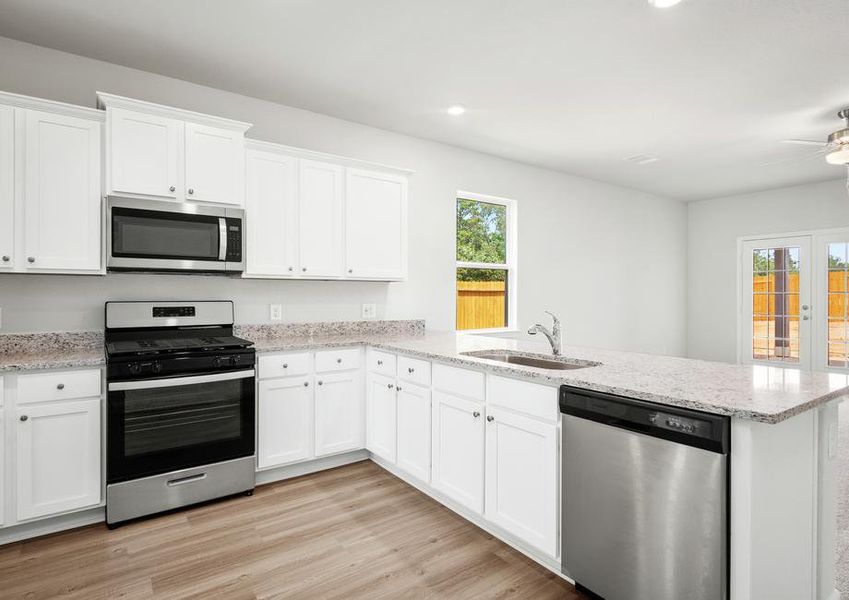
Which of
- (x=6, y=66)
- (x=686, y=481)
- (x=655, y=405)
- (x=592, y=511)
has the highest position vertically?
(x=6, y=66)

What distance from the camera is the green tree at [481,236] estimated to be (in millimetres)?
4805

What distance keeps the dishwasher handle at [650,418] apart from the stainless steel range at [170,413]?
1.94 m

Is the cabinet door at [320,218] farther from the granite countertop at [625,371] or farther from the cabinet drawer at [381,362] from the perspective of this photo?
the cabinet drawer at [381,362]

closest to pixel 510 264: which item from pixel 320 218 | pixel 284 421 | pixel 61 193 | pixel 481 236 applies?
pixel 481 236

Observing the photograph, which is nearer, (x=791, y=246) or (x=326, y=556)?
(x=326, y=556)

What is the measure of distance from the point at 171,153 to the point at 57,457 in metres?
1.75

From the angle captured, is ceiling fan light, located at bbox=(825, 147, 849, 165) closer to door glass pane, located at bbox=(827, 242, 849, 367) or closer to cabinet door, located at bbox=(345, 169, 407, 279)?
door glass pane, located at bbox=(827, 242, 849, 367)

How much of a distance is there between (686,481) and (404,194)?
2.94 meters

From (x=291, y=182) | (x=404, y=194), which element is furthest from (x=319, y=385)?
(x=404, y=194)

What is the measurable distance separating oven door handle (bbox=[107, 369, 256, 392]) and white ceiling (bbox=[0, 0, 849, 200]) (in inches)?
75.2

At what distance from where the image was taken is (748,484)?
1.44 m

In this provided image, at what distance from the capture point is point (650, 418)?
5.43 feet

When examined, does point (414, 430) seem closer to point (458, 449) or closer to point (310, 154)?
point (458, 449)

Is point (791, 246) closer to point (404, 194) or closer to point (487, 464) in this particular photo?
point (404, 194)
